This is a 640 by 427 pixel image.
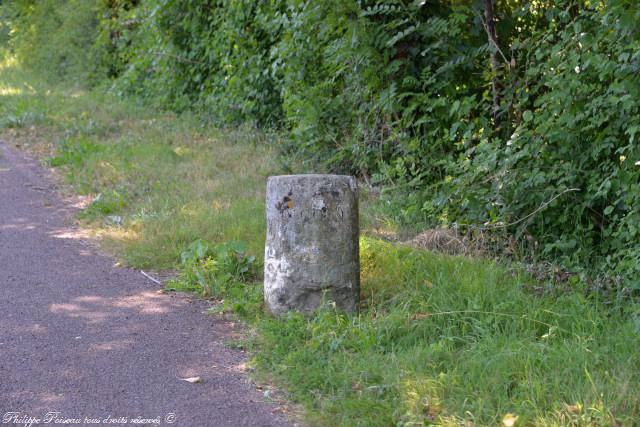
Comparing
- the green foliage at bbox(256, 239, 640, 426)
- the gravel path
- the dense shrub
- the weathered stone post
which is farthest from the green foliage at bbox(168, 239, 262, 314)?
the dense shrub

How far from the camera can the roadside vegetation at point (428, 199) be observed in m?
4.13

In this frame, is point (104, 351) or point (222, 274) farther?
point (222, 274)

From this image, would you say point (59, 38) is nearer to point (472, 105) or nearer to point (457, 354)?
point (472, 105)

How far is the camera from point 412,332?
4.78 m

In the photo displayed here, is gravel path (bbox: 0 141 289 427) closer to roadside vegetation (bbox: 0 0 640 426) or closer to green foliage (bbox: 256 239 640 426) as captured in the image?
roadside vegetation (bbox: 0 0 640 426)

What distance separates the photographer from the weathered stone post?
5141mm

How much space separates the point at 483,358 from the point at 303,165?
5402mm

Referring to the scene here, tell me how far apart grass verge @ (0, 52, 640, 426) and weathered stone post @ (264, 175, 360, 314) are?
171 mm

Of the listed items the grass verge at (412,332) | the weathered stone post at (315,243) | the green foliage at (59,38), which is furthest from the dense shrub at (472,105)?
the green foliage at (59,38)

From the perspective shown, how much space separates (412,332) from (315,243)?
3.02 ft

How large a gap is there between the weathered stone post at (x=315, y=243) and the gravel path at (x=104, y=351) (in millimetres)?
595

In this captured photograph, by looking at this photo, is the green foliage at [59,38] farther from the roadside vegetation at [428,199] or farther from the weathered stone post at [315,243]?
the weathered stone post at [315,243]

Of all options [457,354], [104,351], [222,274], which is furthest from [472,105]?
[104,351]

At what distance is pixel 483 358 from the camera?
13.9 ft
